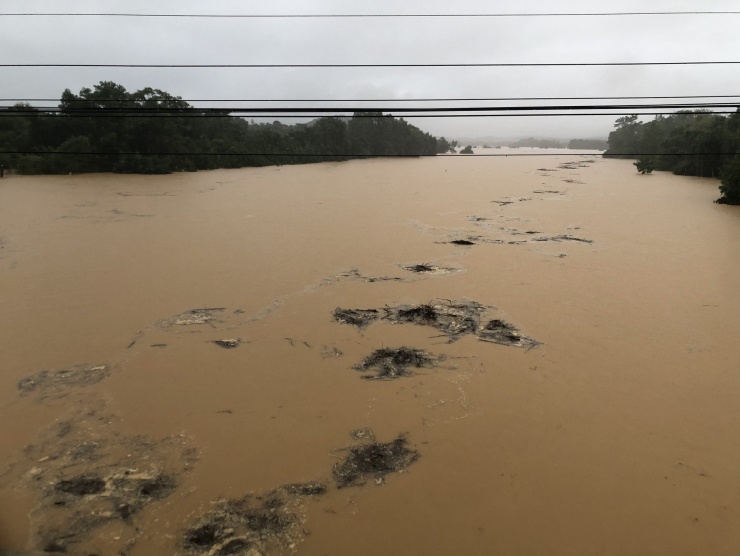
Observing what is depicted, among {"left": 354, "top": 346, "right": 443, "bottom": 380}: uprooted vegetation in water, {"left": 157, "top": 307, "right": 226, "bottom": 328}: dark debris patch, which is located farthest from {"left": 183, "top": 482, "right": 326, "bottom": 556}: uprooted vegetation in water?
{"left": 157, "top": 307, "right": 226, "bottom": 328}: dark debris patch

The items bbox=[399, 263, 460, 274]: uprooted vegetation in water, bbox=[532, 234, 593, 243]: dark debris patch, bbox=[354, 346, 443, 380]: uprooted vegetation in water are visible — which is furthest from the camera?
bbox=[532, 234, 593, 243]: dark debris patch

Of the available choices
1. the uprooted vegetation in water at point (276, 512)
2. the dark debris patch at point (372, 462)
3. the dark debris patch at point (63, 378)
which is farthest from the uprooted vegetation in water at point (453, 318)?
the dark debris patch at point (63, 378)

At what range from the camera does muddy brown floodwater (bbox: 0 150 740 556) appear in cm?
282

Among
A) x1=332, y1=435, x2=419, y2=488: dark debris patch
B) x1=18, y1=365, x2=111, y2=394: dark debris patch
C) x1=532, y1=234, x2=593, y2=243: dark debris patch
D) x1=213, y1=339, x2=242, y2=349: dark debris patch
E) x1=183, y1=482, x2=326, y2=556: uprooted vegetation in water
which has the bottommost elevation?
x1=183, y1=482, x2=326, y2=556: uprooted vegetation in water

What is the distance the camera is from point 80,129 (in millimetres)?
19703

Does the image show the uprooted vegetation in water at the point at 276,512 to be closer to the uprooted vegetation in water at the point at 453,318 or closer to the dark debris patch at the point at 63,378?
the uprooted vegetation in water at the point at 453,318

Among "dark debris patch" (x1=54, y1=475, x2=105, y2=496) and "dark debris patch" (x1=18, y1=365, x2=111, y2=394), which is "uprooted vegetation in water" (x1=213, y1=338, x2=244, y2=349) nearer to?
"dark debris patch" (x1=18, y1=365, x2=111, y2=394)

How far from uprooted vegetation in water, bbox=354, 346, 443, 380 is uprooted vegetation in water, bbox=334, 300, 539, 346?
53cm

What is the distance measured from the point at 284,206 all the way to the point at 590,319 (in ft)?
32.0

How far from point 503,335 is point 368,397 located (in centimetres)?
199

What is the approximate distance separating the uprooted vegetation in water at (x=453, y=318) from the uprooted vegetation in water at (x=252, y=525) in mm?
2691

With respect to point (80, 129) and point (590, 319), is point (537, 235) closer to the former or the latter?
point (590, 319)

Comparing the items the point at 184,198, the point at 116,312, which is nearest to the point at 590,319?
the point at 116,312

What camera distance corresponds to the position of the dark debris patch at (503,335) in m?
5.06
